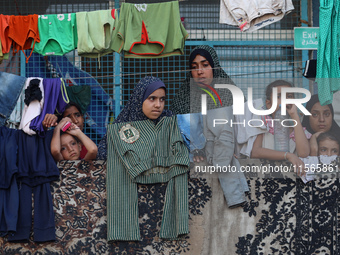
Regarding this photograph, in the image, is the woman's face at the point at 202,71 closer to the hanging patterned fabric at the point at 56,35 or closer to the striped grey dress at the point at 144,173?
the striped grey dress at the point at 144,173

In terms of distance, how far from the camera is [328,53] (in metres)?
5.94

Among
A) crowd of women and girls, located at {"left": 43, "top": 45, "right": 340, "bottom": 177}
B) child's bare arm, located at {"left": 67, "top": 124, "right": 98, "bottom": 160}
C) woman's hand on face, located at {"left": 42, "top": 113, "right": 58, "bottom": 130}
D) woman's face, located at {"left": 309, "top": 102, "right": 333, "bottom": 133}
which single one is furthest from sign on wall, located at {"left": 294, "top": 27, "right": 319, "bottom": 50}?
woman's hand on face, located at {"left": 42, "top": 113, "right": 58, "bottom": 130}

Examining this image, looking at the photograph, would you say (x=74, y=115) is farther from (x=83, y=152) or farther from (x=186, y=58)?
(x=186, y=58)

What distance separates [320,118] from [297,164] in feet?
1.70

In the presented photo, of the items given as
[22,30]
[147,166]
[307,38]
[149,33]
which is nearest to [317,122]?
[307,38]

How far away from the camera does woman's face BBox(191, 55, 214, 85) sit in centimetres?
626

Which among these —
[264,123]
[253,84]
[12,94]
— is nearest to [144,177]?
[264,123]

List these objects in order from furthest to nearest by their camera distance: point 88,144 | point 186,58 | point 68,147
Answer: point 186,58, point 68,147, point 88,144

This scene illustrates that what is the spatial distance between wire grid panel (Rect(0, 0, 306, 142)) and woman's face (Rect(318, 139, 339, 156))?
4.98ft

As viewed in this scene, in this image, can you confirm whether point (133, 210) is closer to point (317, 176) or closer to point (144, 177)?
point (144, 177)

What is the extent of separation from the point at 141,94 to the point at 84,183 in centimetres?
93

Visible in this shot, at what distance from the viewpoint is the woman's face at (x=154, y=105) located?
570 centimetres

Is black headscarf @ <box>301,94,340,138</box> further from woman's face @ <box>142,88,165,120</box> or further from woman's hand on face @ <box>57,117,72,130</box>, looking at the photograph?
woman's hand on face @ <box>57,117,72,130</box>

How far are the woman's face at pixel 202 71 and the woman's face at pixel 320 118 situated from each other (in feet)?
3.51
